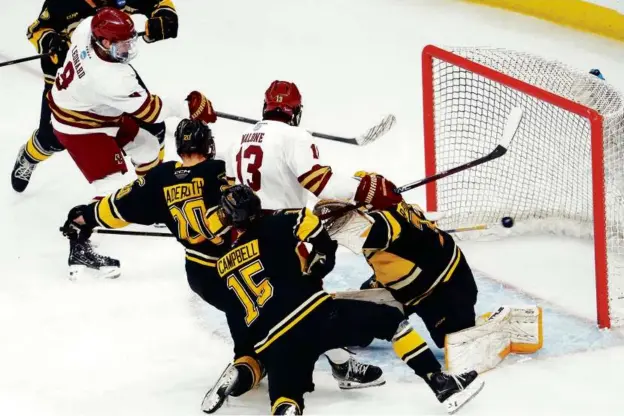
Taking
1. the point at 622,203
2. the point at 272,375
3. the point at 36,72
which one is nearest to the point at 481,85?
the point at 622,203

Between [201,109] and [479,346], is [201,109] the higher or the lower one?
the higher one

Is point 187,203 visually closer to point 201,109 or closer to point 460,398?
point 201,109

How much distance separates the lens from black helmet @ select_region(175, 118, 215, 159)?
12.8 feet

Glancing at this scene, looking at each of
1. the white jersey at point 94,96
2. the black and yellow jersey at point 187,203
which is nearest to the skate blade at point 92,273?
the white jersey at point 94,96

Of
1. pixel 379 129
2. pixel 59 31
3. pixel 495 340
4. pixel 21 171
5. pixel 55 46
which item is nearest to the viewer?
pixel 495 340

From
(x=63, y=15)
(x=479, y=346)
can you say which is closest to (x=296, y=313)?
(x=479, y=346)

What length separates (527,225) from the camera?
4934 millimetres

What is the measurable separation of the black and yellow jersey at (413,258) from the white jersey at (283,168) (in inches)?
9.8

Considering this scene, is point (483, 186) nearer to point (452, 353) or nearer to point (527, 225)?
point (527, 225)

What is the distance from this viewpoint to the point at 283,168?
396 centimetres

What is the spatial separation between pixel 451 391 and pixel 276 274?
0.58 meters

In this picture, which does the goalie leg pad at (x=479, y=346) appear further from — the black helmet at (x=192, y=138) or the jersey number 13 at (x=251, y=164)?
the black helmet at (x=192, y=138)

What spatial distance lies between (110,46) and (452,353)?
1.82 meters

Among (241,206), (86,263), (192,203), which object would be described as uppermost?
(241,206)
